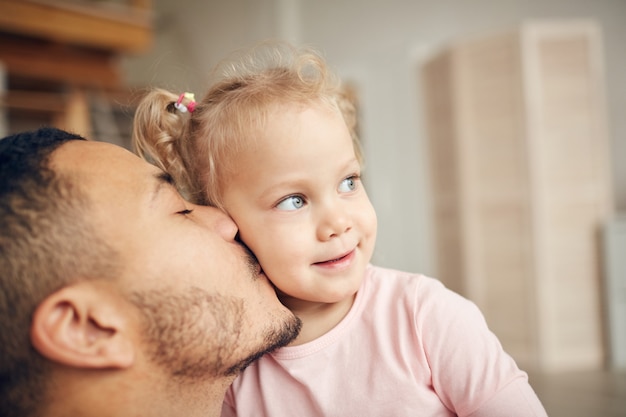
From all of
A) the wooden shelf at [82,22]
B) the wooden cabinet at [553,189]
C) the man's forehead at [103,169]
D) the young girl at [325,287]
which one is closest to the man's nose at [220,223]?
the young girl at [325,287]

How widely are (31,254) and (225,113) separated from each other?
0.49 m

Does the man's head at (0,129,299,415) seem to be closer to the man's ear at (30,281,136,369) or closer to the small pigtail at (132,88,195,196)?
the man's ear at (30,281,136,369)

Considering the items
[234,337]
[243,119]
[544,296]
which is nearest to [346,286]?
[234,337]

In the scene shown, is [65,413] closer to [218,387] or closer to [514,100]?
[218,387]

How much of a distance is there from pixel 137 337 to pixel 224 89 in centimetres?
58

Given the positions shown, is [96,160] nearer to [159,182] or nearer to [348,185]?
[159,182]

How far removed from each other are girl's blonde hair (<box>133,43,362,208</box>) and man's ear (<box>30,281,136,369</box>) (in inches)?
14.8

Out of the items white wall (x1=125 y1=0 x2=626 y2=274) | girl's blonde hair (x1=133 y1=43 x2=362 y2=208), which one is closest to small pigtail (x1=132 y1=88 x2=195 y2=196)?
girl's blonde hair (x1=133 y1=43 x2=362 y2=208)

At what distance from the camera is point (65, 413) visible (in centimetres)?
78

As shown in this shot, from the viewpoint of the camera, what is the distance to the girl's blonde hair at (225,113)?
109 centimetres

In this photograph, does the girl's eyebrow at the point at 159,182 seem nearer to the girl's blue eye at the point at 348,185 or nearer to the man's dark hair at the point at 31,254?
the man's dark hair at the point at 31,254

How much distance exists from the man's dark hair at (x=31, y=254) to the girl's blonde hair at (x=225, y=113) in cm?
36

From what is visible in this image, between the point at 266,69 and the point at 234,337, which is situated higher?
the point at 266,69

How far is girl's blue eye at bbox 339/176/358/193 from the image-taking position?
42.7 inches
